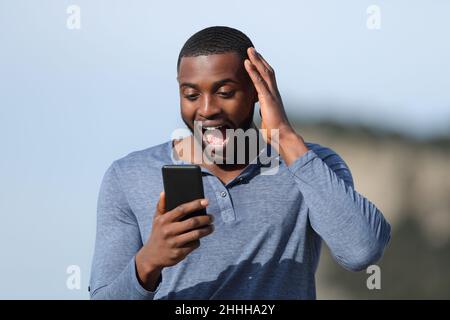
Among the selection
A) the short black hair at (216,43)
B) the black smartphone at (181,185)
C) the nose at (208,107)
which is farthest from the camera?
the short black hair at (216,43)

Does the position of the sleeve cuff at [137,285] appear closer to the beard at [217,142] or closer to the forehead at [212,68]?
the beard at [217,142]

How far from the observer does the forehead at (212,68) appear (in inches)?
156

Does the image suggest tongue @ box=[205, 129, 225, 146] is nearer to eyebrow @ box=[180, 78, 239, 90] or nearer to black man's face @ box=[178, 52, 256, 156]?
black man's face @ box=[178, 52, 256, 156]

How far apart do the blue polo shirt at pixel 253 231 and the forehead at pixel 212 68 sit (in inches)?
16.8

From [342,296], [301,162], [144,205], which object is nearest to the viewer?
[301,162]

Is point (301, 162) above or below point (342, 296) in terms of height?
above

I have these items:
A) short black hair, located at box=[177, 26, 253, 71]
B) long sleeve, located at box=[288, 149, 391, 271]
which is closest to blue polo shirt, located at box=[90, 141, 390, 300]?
long sleeve, located at box=[288, 149, 391, 271]

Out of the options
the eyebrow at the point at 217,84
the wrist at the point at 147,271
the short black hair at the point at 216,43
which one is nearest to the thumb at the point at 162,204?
the wrist at the point at 147,271

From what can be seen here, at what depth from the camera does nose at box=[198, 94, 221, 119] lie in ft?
12.9

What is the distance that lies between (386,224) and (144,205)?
106 cm

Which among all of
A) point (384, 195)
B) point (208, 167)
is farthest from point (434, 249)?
point (208, 167)

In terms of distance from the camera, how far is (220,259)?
12.6 feet

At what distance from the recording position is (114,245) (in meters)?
3.90

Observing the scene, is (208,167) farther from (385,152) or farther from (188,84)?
(385,152)
